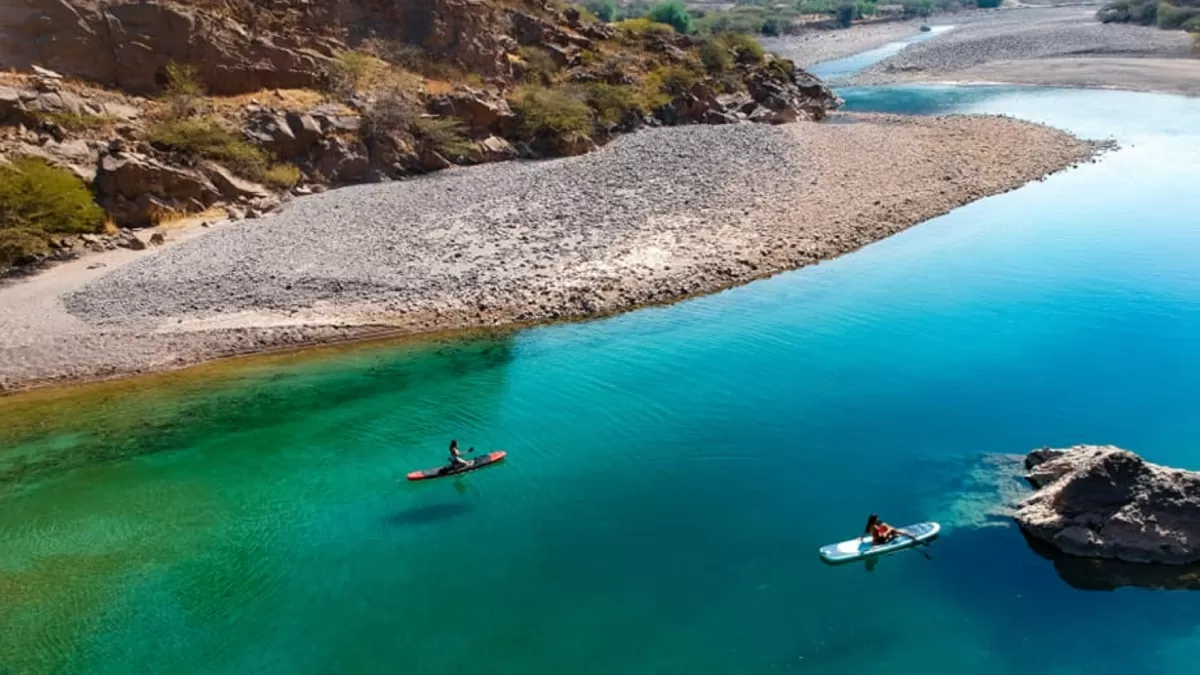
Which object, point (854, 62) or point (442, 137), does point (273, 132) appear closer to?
point (442, 137)

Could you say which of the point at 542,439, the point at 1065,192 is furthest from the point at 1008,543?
the point at 1065,192

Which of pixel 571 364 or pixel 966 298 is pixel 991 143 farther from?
pixel 571 364

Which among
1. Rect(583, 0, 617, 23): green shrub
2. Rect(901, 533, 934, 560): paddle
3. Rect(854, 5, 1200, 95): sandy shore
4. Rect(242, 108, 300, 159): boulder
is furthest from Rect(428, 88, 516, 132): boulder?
Rect(583, 0, 617, 23): green shrub

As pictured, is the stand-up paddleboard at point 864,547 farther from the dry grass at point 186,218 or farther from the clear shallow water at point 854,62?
the clear shallow water at point 854,62

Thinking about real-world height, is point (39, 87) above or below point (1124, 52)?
above

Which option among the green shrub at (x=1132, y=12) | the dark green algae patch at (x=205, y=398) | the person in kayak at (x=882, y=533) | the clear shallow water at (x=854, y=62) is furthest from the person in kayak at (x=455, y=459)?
the green shrub at (x=1132, y=12)

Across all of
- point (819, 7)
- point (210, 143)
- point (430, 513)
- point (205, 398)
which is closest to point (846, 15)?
point (819, 7)

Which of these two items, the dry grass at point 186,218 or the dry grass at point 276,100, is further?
the dry grass at point 276,100
